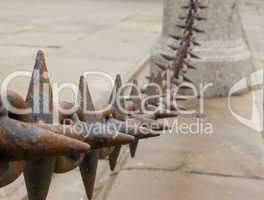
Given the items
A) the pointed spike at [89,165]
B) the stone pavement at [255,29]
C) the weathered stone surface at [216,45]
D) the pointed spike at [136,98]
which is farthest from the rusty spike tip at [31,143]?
the stone pavement at [255,29]

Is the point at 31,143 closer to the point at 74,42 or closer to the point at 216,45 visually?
the point at 216,45

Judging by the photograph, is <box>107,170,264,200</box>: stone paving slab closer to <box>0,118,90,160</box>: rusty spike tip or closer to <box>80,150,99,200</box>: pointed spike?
<box>80,150,99,200</box>: pointed spike

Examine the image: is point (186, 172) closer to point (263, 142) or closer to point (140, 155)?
point (140, 155)

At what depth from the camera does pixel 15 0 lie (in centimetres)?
1214

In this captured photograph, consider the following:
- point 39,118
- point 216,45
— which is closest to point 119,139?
point 39,118

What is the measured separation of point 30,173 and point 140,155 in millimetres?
1709

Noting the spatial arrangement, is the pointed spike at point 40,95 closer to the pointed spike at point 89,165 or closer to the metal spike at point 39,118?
the metal spike at point 39,118

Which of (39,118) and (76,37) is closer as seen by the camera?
(39,118)

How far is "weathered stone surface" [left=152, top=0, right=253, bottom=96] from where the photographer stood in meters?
3.73

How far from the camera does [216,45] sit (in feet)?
12.4

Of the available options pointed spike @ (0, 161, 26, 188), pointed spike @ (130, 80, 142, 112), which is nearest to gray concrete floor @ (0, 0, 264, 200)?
pointed spike @ (130, 80, 142, 112)

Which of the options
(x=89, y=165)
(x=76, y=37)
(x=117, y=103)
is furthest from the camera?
(x=76, y=37)

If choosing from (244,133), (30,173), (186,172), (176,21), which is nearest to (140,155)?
(186,172)

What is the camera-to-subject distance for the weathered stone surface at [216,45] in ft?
12.3
